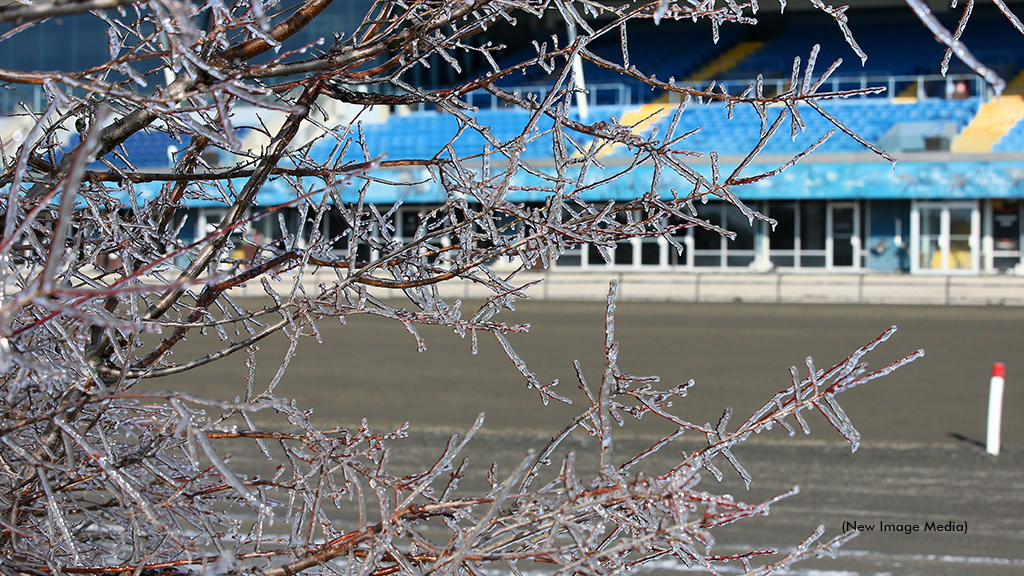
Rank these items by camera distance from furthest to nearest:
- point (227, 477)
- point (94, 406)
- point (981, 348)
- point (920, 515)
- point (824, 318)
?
1. point (824, 318)
2. point (981, 348)
3. point (920, 515)
4. point (94, 406)
5. point (227, 477)

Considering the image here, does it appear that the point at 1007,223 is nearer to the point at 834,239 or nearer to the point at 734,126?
the point at 834,239

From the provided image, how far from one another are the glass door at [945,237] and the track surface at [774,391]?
23.9ft

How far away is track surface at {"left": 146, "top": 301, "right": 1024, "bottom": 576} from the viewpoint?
618cm

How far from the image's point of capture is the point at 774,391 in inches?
416

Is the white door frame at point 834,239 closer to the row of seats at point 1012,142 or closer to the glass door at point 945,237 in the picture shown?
the glass door at point 945,237

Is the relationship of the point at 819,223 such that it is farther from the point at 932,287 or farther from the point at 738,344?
the point at 738,344

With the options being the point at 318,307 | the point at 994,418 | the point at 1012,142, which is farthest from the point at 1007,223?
the point at 318,307

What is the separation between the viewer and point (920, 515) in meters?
6.29

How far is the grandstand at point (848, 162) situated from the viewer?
2572 cm

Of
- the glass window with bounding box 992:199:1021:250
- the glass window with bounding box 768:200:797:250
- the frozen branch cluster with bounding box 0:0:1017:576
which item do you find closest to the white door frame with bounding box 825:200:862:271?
the glass window with bounding box 768:200:797:250

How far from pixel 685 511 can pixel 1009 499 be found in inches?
243

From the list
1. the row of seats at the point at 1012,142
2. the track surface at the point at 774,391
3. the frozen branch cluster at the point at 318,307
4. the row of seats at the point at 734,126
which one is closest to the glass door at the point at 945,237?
the row of seats at the point at 1012,142

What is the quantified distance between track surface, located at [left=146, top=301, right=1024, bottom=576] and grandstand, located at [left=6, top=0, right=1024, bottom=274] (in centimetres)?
720

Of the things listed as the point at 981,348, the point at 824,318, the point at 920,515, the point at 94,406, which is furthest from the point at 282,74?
the point at 824,318
